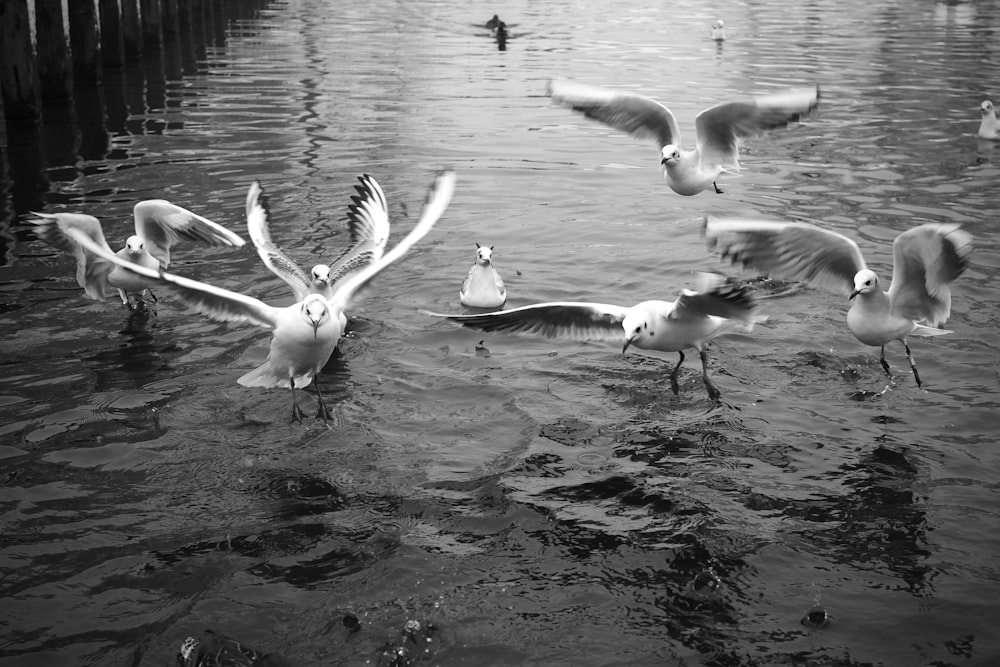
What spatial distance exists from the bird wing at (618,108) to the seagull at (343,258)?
2.58 meters

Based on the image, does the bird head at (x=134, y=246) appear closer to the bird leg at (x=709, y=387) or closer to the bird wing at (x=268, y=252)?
the bird wing at (x=268, y=252)

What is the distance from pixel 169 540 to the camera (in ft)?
22.2

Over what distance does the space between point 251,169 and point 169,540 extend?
1113 cm

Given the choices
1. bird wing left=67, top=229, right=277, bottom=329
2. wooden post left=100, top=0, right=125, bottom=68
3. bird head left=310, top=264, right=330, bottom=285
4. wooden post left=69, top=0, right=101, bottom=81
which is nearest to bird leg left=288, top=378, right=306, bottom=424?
bird wing left=67, top=229, right=277, bottom=329

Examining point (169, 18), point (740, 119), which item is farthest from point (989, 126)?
point (169, 18)

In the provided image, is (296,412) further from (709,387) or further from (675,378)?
(709,387)

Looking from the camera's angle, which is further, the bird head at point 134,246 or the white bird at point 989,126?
the white bird at point 989,126

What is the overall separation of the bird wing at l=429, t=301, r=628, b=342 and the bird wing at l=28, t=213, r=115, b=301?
13.0 feet

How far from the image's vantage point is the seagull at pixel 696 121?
11.1 metres

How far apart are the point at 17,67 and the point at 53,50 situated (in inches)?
98.3

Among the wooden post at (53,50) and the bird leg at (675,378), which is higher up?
the wooden post at (53,50)

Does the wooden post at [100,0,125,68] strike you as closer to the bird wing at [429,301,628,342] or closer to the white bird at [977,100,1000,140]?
the white bird at [977,100,1000,140]

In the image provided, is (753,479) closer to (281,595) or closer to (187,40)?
(281,595)

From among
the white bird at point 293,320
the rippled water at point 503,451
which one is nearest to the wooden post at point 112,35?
the rippled water at point 503,451
